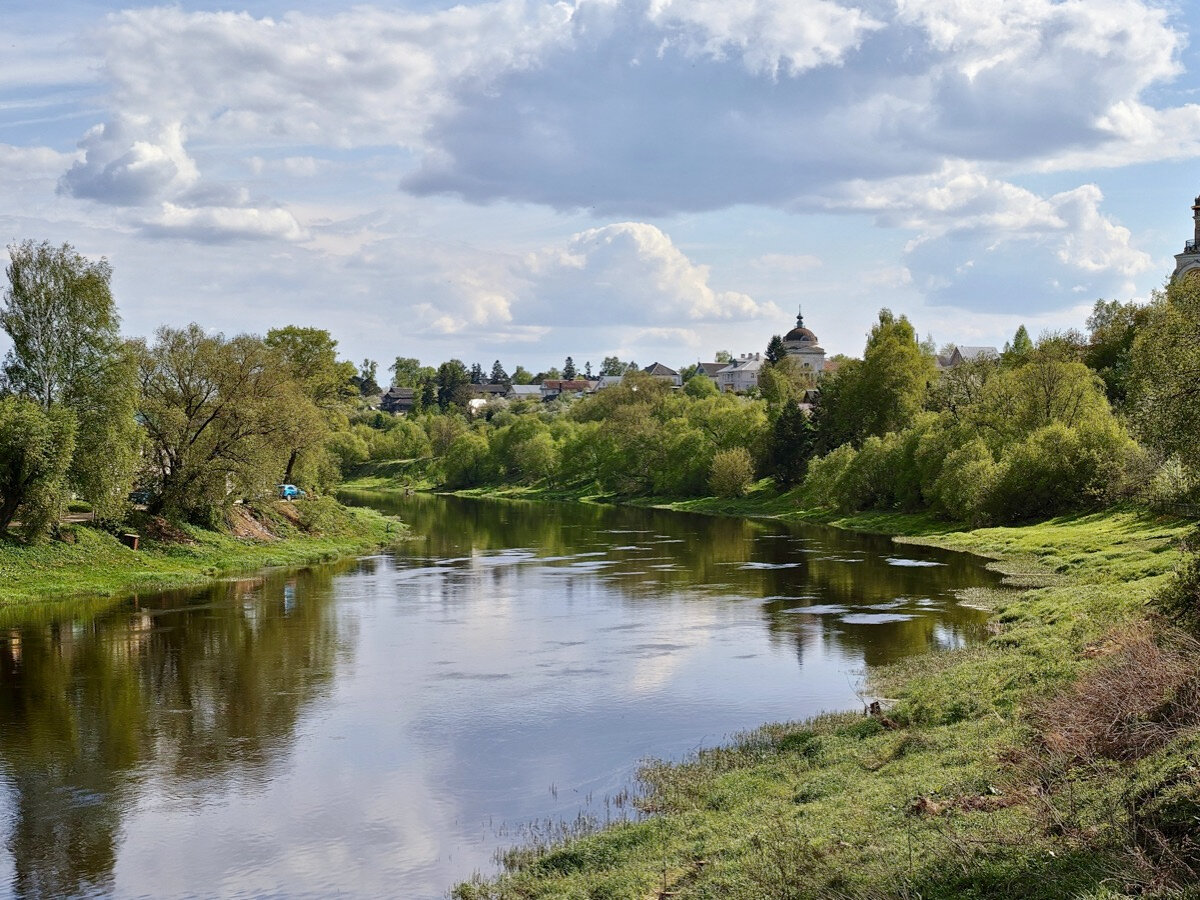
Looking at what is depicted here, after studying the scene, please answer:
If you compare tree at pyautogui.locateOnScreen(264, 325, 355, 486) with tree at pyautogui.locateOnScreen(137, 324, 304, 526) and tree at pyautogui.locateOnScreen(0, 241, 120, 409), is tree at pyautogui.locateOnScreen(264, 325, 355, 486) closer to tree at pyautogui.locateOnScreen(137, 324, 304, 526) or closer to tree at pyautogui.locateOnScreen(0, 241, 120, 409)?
tree at pyautogui.locateOnScreen(137, 324, 304, 526)

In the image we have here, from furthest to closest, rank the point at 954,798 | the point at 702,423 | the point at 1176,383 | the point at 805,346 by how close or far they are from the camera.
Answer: the point at 805,346 → the point at 702,423 → the point at 1176,383 → the point at 954,798

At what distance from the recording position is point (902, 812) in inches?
581

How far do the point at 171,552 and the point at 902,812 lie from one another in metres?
42.3

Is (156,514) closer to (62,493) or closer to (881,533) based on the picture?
(62,493)

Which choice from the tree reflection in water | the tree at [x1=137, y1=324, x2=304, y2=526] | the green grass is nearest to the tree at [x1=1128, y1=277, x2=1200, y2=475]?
the green grass

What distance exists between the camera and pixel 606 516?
91938 millimetres

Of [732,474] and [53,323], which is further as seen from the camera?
[732,474]

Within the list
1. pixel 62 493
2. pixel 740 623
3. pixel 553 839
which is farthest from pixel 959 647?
pixel 62 493

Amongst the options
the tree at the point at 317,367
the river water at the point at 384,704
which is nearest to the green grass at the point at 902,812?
the river water at the point at 384,704

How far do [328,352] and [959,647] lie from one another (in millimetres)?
55885

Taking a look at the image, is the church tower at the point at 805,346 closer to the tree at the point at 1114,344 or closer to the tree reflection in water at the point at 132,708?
the tree at the point at 1114,344

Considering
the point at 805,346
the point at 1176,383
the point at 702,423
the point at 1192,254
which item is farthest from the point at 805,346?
the point at 1176,383

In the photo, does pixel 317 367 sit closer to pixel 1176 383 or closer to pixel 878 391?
pixel 878 391

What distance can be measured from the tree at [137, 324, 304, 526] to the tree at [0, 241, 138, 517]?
627cm
